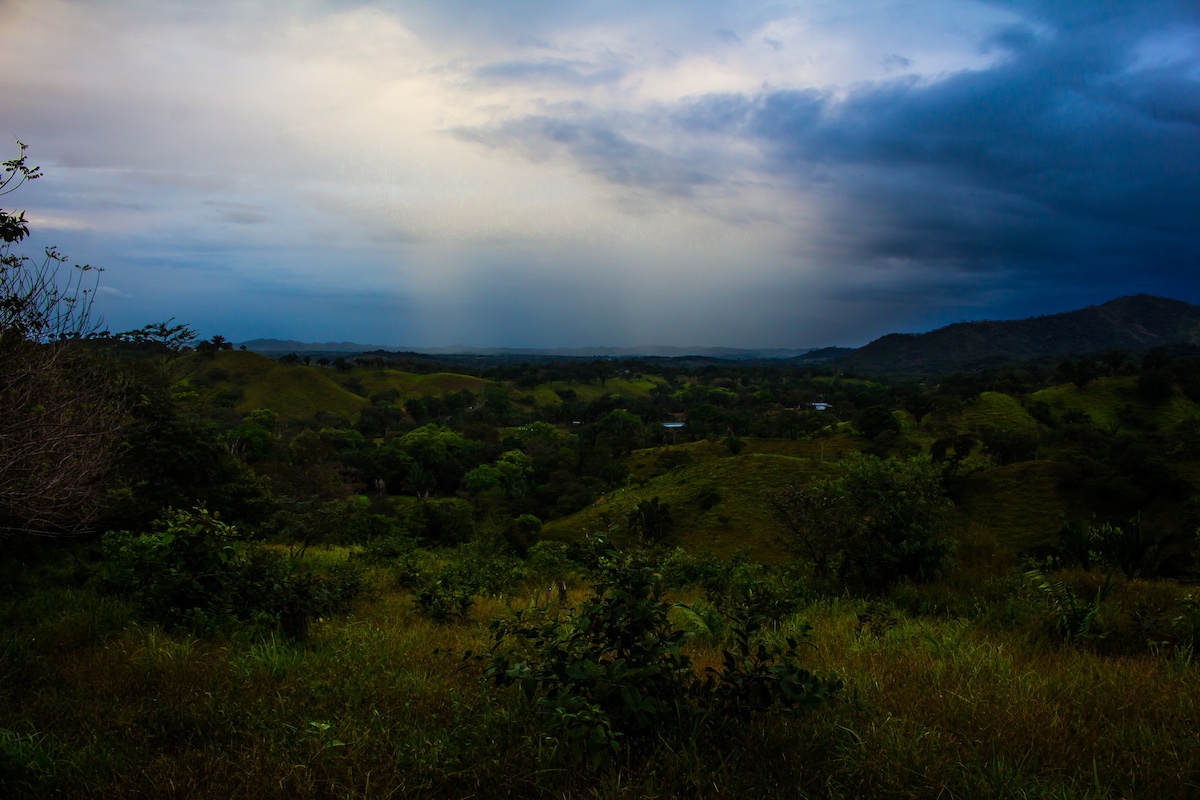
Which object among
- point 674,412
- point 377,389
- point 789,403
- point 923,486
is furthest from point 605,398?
point 923,486

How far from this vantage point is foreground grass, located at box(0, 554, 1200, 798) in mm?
2891

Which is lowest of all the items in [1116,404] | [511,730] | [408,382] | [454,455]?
[454,455]

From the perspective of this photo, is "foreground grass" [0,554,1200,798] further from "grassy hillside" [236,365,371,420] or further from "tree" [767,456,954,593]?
"grassy hillside" [236,365,371,420]

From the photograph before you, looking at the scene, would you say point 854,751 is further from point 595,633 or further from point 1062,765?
point 595,633

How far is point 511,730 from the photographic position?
3447mm

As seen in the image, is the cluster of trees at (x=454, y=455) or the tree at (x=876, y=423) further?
the tree at (x=876, y=423)

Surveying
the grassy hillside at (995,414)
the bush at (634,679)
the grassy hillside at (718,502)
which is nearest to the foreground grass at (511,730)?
the bush at (634,679)

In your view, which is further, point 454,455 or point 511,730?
point 454,455

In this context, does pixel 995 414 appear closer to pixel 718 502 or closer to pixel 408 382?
pixel 718 502

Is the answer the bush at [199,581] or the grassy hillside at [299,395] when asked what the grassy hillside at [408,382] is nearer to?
the grassy hillside at [299,395]

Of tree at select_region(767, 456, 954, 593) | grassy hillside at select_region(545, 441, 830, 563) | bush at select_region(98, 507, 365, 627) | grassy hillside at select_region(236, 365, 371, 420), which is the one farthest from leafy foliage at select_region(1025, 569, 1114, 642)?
grassy hillside at select_region(236, 365, 371, 420)

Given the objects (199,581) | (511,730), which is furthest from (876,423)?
(511,730)

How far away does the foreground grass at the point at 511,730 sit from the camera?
2891mm

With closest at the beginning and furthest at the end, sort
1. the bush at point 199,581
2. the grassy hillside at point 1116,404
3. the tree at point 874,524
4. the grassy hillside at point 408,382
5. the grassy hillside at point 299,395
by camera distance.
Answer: the bush at point 199,581, the tree at point 874,524, the grassy hillside at point 1116,404, the grassy hillside at point 299,395, the grassy hillside at point 408,382
